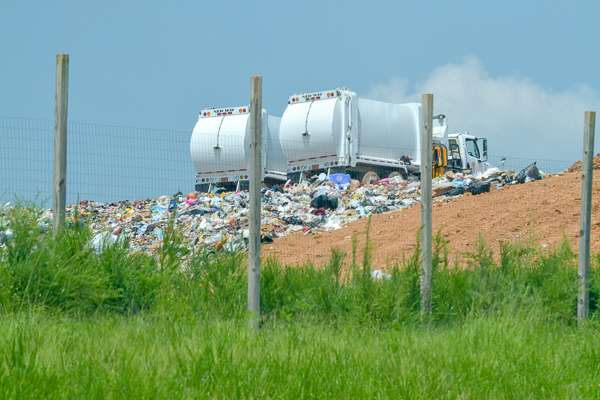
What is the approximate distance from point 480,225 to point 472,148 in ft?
67.0

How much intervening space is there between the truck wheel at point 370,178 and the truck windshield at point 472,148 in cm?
600

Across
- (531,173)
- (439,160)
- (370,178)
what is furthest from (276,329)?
(439,160)

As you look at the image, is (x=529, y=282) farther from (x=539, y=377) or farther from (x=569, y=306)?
(x=539, y=377)

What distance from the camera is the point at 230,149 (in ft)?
108

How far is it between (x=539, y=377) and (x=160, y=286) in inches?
150

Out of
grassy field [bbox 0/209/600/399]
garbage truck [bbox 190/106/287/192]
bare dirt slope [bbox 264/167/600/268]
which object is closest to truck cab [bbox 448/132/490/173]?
garbage truck [bbox 190/106/287/192]

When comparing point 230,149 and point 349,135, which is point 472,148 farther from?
point 230,149

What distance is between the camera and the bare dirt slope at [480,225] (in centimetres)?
1535

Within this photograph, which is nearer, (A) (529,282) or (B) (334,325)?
(B) (334,325)

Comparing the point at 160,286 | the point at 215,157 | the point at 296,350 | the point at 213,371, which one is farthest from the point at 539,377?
the point at 215,157

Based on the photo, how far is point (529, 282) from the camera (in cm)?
1100

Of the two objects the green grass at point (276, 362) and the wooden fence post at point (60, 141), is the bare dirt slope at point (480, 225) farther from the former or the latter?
the green grass at point (276, 362)

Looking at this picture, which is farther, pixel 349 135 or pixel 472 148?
pixel 472 148

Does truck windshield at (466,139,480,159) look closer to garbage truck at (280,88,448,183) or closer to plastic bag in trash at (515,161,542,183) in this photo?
garbage truck at (280,88,448,183)
